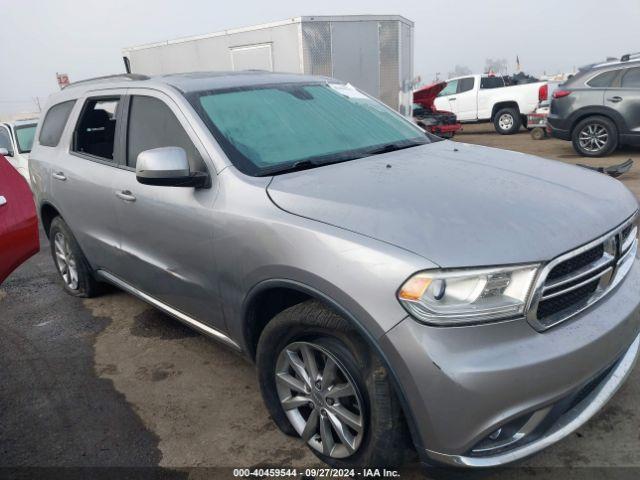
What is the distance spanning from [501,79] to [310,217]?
1509cm

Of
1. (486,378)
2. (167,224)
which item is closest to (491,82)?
(167,224)

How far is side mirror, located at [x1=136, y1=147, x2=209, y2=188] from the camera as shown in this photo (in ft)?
8.14

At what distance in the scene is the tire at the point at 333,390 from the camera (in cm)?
196

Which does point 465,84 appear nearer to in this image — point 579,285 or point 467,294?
point 579,285

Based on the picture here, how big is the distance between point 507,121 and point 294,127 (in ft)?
45.8

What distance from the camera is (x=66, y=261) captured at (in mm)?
4574

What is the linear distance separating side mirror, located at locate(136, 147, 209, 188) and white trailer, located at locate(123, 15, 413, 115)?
8318 millimetres

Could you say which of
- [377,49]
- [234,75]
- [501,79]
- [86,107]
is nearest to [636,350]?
[234,75]

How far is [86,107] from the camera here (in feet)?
13.2

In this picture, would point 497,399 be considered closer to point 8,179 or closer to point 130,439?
point 130,439

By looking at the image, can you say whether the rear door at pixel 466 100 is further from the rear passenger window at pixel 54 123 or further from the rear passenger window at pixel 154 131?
the rear passenger window at pixel 154 131

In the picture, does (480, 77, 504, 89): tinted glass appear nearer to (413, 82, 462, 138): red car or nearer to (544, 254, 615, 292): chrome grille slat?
(413, 82, 462, 138): red car

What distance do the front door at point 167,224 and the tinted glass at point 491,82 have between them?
14111 millimetres

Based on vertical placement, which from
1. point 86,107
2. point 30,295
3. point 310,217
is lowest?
point 30,295
